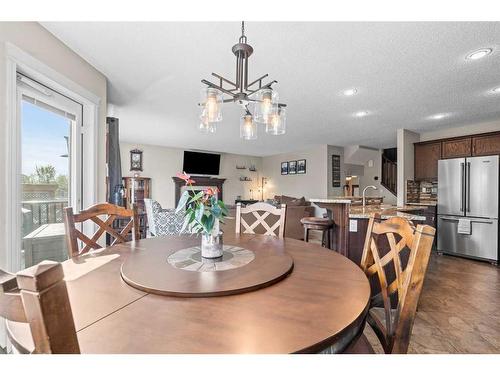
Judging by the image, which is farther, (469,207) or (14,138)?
(469,207)

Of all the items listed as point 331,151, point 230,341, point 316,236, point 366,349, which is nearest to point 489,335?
point 366,349

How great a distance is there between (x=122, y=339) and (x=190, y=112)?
12.3 feet

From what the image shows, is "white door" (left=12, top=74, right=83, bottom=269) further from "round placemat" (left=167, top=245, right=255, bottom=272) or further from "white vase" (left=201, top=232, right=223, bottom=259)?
"white vase" (left=201, top=232, right=223, bottom=259)

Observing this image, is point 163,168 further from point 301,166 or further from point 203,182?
point 301,166

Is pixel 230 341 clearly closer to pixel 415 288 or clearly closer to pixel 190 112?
pixel 415 288

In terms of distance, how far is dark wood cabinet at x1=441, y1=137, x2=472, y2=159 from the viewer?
4348 millimetres

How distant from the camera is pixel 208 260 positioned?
1.27m

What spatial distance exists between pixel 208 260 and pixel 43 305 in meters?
0.93

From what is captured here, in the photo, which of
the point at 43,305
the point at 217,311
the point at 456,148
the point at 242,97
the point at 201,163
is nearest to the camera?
the point at 43,305

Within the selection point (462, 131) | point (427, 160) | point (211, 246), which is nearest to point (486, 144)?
point (462, 131)

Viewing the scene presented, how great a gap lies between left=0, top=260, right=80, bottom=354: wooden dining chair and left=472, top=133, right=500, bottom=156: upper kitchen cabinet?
5.69 meters

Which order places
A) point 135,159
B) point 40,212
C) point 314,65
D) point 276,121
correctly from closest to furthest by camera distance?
1. point 276,121
2. point 40,212
3. point 314,65
4. point 135,159

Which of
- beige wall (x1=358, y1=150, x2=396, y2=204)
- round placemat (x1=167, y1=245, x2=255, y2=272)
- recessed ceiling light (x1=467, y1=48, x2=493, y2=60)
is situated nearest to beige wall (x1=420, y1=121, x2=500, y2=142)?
beige wall (x1=358, y1=150, x2=396, y2=204)

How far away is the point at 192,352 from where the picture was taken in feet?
1.89
